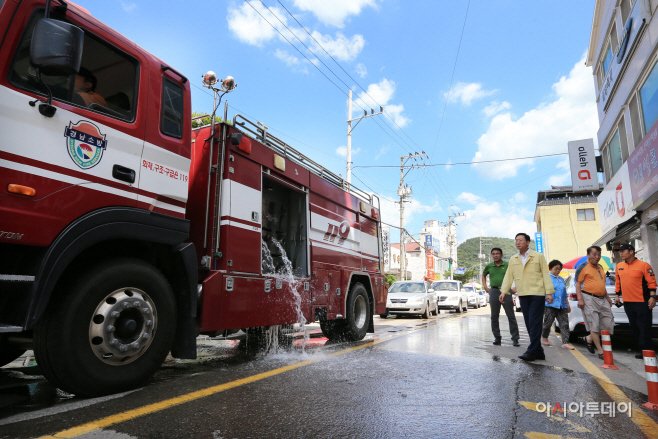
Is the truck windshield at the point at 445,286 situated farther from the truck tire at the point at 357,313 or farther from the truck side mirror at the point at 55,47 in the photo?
the truck side mirror at the point at 55,47

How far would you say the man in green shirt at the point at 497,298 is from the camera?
7.68m

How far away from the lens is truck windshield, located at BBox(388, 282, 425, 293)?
16875mm

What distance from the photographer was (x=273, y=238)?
6.58 meters

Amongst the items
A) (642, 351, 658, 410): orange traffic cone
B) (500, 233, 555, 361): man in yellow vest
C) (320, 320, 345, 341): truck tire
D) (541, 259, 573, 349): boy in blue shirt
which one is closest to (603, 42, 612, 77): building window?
(541, 259, 573, 349): boy in blue shirt

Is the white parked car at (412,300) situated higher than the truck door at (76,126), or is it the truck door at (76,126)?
the truck door at (76,126)

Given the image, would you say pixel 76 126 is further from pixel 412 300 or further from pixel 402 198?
pixel 402 198

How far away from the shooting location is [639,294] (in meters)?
6.18

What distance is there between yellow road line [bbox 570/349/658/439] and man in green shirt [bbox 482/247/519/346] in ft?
4.46

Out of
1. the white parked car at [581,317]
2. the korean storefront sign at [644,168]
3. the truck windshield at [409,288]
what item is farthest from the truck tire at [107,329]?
the truck windshield at [409,288]

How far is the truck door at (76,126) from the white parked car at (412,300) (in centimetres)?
1294

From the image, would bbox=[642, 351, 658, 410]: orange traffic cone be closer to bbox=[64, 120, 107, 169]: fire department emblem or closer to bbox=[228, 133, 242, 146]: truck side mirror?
bbox=[228, 133, 242, 146]: truck side mirror

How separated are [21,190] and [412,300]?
14.2 meters

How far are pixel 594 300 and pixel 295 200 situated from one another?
16.5 ft

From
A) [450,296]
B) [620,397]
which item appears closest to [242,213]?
[620,397]
